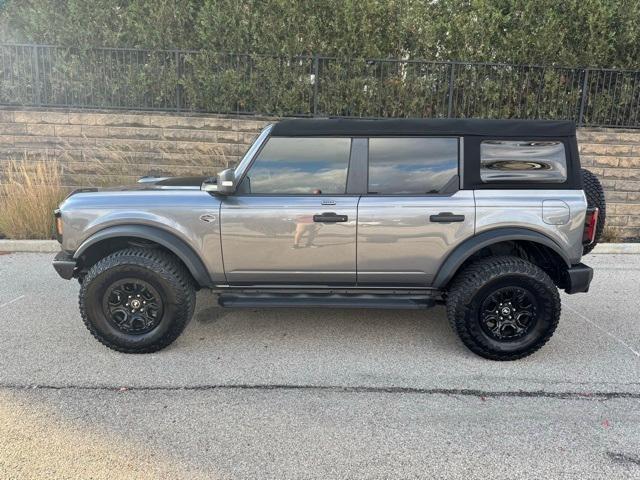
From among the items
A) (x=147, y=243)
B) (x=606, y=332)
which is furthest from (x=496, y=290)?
(x=147, y=243)

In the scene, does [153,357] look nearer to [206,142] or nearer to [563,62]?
[206,142]

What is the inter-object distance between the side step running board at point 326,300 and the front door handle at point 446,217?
637mm

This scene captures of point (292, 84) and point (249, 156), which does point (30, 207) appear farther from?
point (249, 156)

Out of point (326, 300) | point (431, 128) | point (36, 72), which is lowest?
point (326, 300)

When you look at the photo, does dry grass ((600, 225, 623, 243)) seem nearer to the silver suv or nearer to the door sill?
the silver suv

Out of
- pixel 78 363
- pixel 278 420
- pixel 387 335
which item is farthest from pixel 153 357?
pixel 387 335

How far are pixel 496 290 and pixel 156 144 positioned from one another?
643 cm

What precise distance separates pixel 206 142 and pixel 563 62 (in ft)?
20.5

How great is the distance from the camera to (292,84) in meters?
8.18

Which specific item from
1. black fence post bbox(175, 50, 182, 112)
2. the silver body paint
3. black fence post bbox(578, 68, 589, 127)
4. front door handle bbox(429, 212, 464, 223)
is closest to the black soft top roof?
the silver body paint

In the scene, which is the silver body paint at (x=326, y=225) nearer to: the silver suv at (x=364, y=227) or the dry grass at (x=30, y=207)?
the silver suv at (x=364, y=227)

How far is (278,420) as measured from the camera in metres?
2.87

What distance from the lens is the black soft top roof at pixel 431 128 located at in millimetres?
3678

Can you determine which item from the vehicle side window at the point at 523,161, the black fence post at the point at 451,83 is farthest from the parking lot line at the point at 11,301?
the black fence post at the point at 451,83
